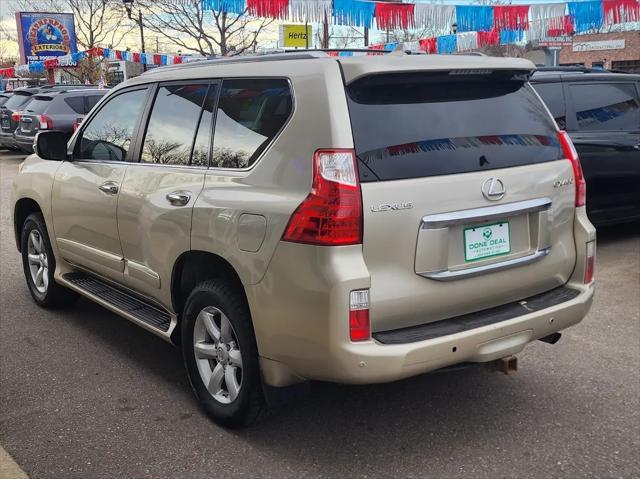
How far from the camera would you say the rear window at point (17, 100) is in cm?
1783

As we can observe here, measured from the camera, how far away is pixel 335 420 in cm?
351

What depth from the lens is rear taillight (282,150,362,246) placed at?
8.92ft

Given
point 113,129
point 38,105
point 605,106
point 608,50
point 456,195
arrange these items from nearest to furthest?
point 456,195 → point 113,129 → point 605,106 → point 38,105 → point 608,50

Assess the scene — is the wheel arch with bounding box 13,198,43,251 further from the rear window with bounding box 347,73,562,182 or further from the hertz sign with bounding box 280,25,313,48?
the hertz sign with bounding box 280,25,313,48

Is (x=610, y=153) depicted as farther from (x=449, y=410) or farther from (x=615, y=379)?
(x=449, y=410)

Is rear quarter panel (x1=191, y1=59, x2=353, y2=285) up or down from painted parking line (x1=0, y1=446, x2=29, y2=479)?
up

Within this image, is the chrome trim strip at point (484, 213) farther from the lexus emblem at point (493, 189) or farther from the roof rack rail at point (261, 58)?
the roof rack rail at point (261, 58)

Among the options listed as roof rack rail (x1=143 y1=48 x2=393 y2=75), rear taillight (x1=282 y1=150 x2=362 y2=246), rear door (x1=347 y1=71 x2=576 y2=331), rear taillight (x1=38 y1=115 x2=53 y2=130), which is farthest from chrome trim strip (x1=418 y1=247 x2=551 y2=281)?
rear taillight (x1=38 y1=115 x2=53 y2=130)

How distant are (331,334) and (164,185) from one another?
1.48 m

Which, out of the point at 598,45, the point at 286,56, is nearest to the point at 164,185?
the point at 286,56

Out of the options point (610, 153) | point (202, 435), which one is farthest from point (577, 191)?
point (610, 153)

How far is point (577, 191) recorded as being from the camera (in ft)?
11.4

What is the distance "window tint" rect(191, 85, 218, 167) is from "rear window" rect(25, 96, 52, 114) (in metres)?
13.8

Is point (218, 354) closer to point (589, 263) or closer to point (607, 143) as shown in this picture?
point (589, 263)
